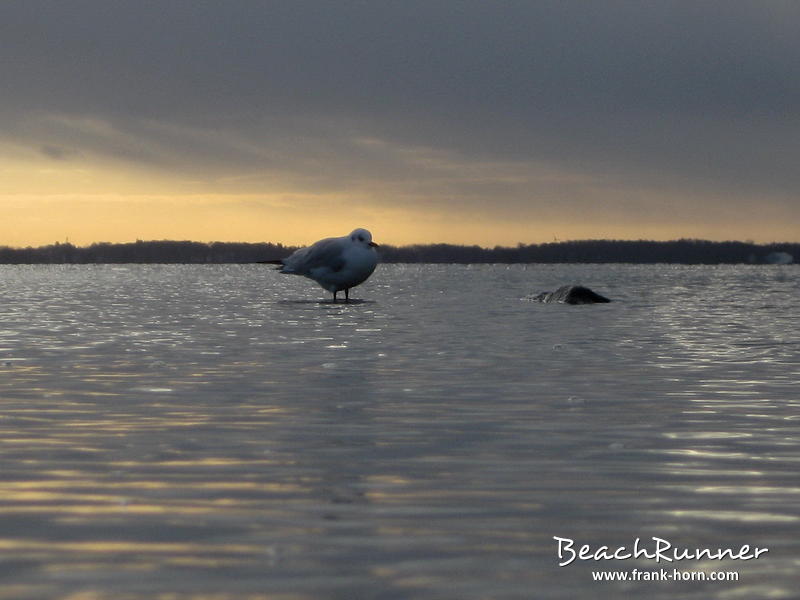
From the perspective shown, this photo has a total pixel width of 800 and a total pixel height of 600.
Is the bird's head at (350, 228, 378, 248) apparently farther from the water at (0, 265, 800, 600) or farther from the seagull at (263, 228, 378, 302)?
the water at (0, 265, 800, 600)

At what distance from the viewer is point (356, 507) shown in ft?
22.3

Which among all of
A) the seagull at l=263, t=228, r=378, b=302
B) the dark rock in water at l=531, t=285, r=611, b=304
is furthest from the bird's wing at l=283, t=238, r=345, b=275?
the dark rock in water at l=531, t=285, r=611, b=304

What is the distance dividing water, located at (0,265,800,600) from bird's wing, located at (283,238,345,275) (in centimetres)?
1466

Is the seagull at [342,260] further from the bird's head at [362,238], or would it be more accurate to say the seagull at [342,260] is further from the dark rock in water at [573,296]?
the dark rock in water at [573,296]

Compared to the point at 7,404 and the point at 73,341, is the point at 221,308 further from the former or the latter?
the point at 7,404

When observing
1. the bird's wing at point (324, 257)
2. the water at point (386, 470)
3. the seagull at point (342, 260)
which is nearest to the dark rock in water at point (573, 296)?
the seagull at point (342, 260)

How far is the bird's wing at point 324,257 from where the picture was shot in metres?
32.5

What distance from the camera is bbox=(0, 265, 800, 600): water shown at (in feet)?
17.9

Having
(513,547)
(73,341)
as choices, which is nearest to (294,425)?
(513,547)

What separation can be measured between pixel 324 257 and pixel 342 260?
61 cm

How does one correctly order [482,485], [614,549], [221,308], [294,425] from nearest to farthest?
1. [614,549]
2. [482,485]
3. [294,425]
4. [221,308]

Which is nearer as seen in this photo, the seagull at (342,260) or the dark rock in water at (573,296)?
the seagull at (342,260)

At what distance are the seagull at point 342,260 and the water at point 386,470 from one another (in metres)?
14.5

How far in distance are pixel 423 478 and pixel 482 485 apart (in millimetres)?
431
